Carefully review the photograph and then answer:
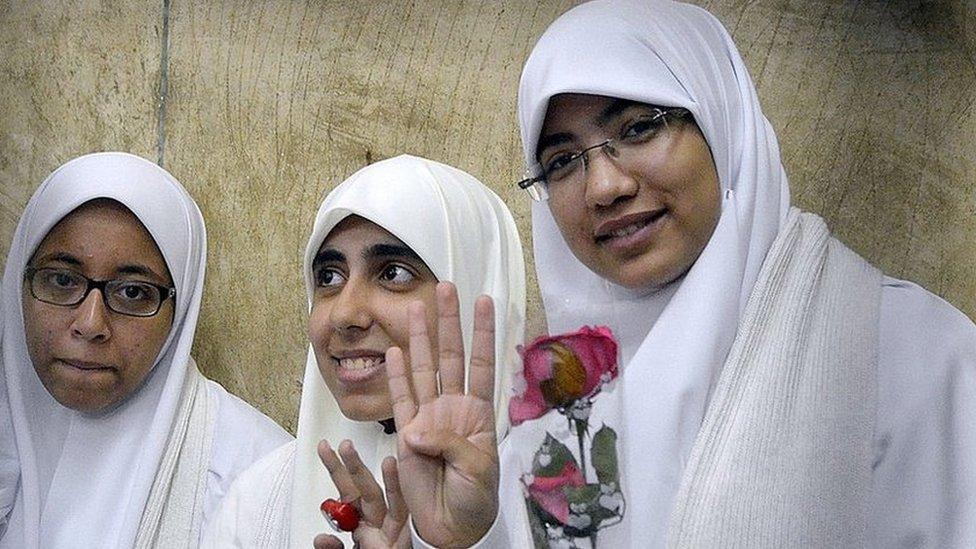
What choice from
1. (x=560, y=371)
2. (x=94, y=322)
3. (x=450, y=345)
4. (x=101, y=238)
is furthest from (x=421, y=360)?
(x=101, y=238)

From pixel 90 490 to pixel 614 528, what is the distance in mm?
1731

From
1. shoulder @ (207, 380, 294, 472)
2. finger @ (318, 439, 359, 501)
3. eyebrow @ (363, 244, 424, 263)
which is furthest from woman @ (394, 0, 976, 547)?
shoulder @ (207, 380, 294, 472)

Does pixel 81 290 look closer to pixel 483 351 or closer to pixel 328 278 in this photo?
pixel 328 278

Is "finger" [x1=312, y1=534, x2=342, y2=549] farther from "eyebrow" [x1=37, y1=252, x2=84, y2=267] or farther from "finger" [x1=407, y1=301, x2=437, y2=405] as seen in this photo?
"eyebrow" [x1=37, y1=252, x2=84, y2=267]

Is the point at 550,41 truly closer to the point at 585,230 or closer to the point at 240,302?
the point at 585,230

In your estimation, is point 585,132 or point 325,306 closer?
point 585,132

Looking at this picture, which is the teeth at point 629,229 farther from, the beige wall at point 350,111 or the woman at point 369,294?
the beige wall at point 350,111

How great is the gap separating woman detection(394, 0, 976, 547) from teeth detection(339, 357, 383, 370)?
409 millimetres

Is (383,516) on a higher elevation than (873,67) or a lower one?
lower

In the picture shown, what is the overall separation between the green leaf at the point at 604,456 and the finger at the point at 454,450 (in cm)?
17

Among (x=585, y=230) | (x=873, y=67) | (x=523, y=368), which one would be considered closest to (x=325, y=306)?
(x=585, y=230)

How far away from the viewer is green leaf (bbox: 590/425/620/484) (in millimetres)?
1899

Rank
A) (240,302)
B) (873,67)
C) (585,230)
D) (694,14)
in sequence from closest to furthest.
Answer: (585,230)
(694,14)
(873,67)
(240,302)

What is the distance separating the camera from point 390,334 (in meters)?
2.63
